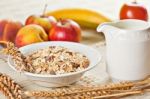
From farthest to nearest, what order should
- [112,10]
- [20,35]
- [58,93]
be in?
[112,10] < [20,35] < [58,93]

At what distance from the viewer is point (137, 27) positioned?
3.33 feet

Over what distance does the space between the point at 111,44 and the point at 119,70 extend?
65 mm

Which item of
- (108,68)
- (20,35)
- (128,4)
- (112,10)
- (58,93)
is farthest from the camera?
(112,10)

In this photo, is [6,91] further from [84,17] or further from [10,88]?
[84,17]

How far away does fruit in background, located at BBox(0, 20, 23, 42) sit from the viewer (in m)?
1.25

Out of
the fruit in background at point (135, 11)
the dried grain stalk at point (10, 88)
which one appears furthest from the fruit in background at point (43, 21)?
the dried grain stalk at point (10, 88)

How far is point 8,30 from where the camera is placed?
4.10 ft

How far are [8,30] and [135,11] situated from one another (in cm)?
43

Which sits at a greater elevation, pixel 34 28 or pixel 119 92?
pixel 34 28

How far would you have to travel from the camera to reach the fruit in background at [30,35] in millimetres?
1190

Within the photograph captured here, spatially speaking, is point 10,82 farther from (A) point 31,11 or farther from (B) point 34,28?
(A) point 31,11

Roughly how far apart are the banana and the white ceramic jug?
379 mm

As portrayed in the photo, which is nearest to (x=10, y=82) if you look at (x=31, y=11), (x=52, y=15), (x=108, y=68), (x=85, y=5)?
(x=108, y=68)

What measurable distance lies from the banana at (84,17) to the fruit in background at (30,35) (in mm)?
210
